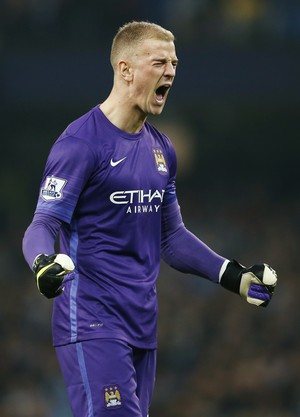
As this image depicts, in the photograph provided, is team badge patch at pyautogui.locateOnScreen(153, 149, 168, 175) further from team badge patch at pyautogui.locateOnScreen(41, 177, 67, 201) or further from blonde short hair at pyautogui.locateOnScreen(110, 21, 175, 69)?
team badge patch at pyautogui.locateOnScreen(41, 177, 67, 201)

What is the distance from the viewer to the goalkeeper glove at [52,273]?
443cm

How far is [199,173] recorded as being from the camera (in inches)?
752

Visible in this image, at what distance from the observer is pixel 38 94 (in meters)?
15.6

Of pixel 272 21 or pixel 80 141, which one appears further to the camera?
pixel 272 21

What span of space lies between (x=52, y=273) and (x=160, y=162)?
1078 millimetres

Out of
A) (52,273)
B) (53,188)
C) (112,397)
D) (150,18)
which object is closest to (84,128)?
(53,188)

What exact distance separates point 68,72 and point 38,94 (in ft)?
1.80

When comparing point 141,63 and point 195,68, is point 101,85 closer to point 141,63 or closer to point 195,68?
point 195,68

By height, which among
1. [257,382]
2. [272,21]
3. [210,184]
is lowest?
[257,382]

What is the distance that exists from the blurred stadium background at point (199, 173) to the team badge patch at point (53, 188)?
6800 mm

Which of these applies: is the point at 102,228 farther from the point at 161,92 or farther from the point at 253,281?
the point at 253,281

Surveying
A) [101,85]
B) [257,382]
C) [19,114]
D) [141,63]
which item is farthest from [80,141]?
[19,114]

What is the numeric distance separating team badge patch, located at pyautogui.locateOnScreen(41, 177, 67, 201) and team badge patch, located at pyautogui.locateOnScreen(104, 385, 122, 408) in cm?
86

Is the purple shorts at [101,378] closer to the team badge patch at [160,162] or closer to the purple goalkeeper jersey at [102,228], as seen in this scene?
the purple goalkeeper jersey at [102,228]
